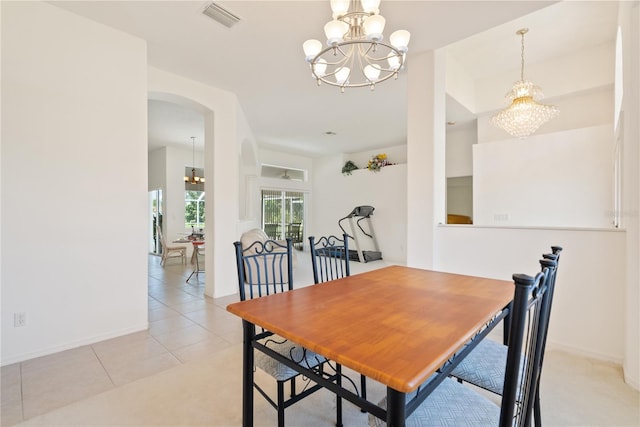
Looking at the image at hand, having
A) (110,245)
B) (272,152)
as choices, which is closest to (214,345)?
(110,245)

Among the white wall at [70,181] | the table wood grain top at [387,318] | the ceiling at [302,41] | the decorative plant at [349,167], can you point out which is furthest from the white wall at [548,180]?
the white wall at [70,181]

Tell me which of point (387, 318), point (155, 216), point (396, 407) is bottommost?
point (396, 407)

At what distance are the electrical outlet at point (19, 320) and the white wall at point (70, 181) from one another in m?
0.03

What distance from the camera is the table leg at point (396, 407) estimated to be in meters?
0.80

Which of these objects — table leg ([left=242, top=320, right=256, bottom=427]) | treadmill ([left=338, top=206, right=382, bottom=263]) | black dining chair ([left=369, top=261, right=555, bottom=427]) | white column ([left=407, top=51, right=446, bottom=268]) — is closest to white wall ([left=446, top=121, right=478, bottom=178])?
treadmill ([left=338, top=206, right=382, bottom=263])

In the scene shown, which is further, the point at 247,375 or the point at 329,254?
the point at 329,254

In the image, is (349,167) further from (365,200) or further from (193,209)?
(193,209)

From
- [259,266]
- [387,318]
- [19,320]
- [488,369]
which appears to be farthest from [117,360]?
[488,369]

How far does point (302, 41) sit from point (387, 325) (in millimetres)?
2916

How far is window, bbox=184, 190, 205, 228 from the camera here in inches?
322

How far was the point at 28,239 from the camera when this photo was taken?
2361mm

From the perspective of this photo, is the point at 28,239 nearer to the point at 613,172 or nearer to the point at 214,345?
the point at 214,345

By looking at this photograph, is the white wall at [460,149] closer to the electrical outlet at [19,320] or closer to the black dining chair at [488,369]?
the black dining chair at [488,369]

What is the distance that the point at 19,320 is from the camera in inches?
91.5
